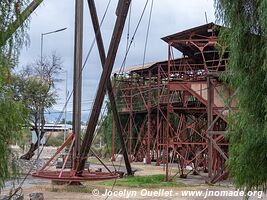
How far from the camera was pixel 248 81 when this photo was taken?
5.48 m

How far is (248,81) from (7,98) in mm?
2769

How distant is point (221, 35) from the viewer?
5.95 metres

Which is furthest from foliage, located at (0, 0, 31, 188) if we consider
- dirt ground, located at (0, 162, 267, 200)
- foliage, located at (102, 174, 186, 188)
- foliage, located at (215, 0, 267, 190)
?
foliage, located at (102, 174, 186, 188)

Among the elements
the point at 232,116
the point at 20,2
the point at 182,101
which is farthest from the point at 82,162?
the point at 182,101

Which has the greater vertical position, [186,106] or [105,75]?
[105,75]

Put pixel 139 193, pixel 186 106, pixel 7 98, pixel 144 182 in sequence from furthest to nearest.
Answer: pixel 186 106 → pixel 144 182 → pixel 139 193 → pixel 7 98

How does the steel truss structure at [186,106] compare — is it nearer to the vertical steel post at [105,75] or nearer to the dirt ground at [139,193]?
the dirt ground at [139,193]

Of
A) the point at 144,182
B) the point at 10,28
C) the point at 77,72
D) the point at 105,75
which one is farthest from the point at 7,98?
Result: the point at 144,182

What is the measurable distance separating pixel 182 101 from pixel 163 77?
619 cm

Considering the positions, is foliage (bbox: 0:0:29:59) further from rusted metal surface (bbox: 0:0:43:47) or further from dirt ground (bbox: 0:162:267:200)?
dirt ground (bbox: 0:162:267:200)

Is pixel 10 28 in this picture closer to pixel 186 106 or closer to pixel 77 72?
pixel 77 72

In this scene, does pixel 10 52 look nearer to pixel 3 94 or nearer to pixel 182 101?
pixel 3 94

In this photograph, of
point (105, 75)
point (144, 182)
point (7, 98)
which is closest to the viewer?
point (7, 98)

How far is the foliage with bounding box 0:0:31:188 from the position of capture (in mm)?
4980
